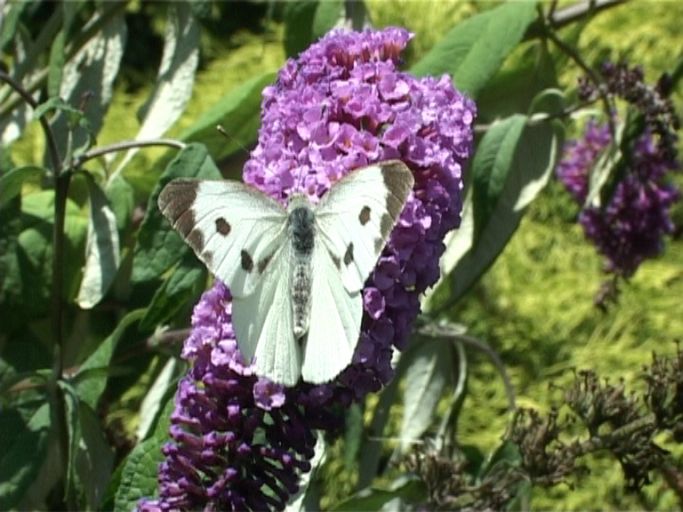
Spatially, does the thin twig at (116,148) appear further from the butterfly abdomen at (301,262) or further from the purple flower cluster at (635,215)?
the purple flower cluster at (635,215)

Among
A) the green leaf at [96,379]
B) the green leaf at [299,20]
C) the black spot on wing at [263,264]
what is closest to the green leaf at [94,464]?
the green leaf at [96,379]

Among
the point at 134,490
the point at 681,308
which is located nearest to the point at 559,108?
the point at 134,490

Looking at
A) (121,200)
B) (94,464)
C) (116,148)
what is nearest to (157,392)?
(94,464)

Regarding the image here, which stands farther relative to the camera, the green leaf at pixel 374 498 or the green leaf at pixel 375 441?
the green leaf at pixel 375 441

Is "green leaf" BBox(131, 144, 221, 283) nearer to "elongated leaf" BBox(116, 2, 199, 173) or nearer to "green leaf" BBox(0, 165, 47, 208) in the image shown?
"green leaf" BBox(0, 165, 47, 208)

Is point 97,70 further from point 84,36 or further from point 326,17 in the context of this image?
point 326,17

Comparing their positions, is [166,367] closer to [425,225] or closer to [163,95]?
[163,95]

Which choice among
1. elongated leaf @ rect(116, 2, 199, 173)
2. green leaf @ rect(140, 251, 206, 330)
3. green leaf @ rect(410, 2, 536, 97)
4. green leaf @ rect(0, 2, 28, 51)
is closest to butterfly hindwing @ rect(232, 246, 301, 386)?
green leaf @ rect(140, 251, 206, 330)
